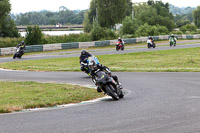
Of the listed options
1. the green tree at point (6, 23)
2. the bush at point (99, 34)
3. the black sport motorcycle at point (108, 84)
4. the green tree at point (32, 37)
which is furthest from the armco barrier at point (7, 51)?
the black sport motorcycle at point (108, 84)

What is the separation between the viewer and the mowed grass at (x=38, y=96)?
36.0ft

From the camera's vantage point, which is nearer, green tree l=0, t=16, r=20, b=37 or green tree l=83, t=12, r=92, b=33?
green tree l=0, t=16, r=20, b=37

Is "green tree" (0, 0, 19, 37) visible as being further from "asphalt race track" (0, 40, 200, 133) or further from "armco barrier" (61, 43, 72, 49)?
"asphalt race track" (0, 40, 200, 133)

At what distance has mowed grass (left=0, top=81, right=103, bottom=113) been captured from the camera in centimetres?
1099

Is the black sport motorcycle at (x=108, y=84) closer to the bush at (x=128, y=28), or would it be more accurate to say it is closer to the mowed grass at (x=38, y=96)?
the mowed grass at (x=38, y=96)

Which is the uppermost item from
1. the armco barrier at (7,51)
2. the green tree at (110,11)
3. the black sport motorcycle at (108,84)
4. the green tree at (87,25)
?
the green tree at (110,11)

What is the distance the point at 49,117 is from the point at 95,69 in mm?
3890

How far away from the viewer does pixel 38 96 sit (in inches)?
503

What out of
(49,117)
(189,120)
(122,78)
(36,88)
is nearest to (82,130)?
(49,117)

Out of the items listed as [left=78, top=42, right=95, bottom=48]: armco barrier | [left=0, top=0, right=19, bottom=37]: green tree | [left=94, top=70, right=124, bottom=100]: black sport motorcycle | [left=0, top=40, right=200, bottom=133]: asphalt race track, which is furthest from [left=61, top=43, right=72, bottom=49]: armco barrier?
→ [left=94, top=70, right=124, bottom=100]: black sport motorcycle

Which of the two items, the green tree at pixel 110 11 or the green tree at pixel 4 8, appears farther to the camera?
the green tree at pixel 110 11

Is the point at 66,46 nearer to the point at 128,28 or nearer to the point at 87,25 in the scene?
the point at 128,28

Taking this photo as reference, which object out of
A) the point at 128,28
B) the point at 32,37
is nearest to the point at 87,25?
the point at 128,28

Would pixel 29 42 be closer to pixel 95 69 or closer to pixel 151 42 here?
pixel 151 42
